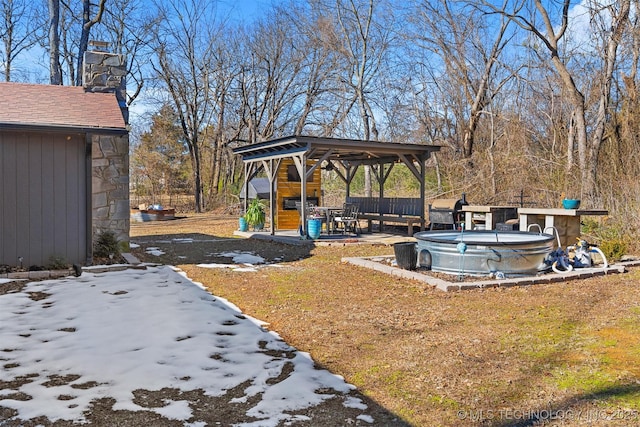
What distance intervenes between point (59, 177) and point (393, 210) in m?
8.03

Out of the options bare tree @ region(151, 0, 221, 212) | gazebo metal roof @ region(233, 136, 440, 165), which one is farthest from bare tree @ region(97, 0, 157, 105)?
gazebo metal roof @ region(233, 136, 440, 165)

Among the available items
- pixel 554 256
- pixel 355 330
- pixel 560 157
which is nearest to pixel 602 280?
pixel 554 256

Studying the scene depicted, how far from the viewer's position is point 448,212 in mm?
11633

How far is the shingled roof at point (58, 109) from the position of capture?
21.9ft

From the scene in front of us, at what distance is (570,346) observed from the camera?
3.81 metres

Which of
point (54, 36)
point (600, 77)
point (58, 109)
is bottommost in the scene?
point (58, 109)

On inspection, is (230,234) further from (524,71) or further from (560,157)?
(524,71)

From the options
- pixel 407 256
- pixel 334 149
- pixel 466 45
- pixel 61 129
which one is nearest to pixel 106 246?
pixel 61 129

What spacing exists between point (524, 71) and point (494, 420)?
17450mm

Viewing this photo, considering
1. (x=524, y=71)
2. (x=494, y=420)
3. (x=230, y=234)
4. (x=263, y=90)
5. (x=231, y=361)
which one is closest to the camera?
(x=494, y=420)

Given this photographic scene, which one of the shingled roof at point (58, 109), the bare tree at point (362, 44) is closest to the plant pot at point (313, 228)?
the shingled roof at point (58, 109)

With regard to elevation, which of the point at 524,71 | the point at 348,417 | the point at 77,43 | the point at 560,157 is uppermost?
the point at 77,43

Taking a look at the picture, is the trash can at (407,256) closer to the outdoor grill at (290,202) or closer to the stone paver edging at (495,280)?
the stone paver edging at (495,280)

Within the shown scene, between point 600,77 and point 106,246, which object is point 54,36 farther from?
point 600,77
